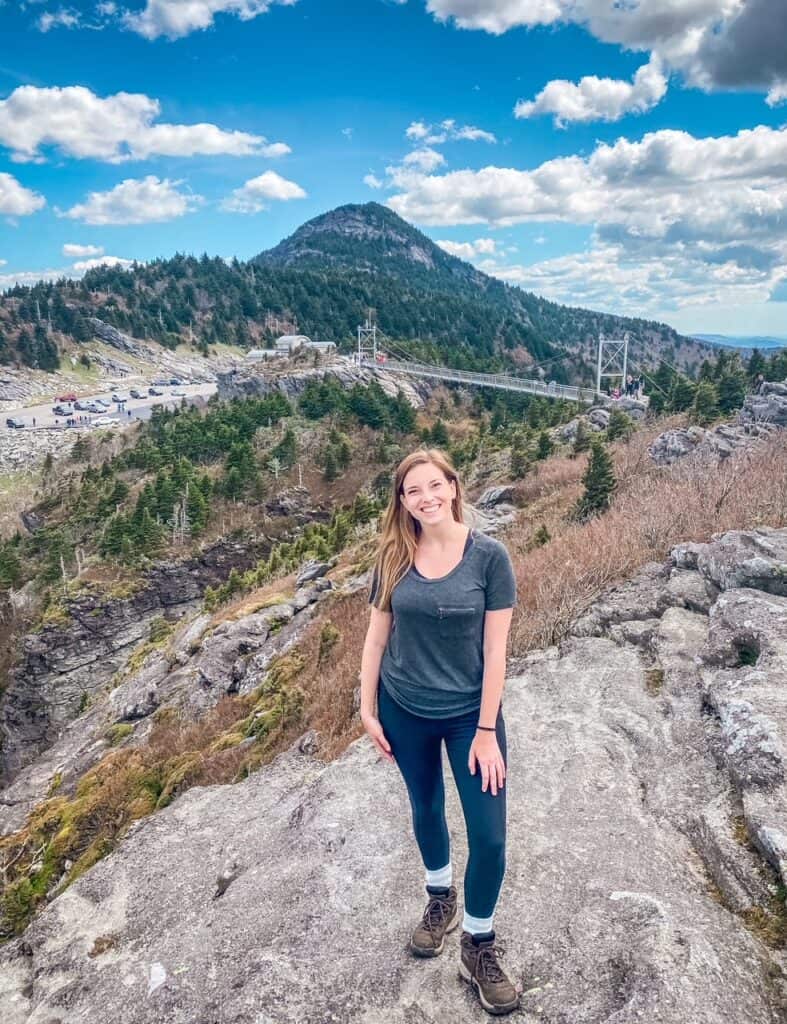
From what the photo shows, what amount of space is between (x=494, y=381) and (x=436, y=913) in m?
61.5

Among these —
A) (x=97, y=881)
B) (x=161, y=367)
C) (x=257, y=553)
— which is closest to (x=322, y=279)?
(x=161, y=367)

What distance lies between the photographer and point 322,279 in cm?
12850

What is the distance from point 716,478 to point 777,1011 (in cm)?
806

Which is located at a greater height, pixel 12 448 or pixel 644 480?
pixel 644 480

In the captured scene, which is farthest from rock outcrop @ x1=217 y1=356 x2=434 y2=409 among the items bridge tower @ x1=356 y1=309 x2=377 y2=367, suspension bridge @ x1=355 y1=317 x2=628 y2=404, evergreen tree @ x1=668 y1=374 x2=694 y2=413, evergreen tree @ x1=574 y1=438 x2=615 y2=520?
evergreen tree @ x1=574 y1=438 x2=615 y2=520

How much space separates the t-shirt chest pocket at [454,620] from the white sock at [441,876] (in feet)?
4.62

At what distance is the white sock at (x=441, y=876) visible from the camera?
3344 mm

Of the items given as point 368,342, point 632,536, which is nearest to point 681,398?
point 632,536

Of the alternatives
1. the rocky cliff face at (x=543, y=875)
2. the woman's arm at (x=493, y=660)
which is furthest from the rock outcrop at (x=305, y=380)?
the woman's arm at (x=493, y=660)

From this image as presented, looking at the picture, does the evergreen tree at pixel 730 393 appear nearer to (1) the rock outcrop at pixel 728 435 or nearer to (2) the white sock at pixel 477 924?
(1) the rock outcrop at pixel 728 435

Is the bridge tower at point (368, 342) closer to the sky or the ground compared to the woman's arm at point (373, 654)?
closer to the sky

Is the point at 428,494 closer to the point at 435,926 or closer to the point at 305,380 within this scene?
the point at 435,926

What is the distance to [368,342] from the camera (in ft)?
297

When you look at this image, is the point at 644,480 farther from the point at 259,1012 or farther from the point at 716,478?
the point at 259,1012
